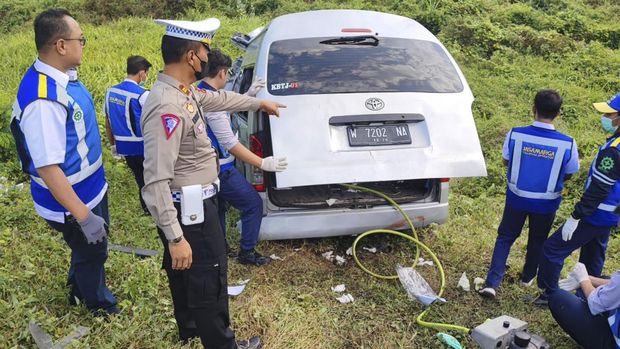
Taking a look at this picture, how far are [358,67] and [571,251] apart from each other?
2.10 metres

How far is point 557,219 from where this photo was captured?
17.5 feet

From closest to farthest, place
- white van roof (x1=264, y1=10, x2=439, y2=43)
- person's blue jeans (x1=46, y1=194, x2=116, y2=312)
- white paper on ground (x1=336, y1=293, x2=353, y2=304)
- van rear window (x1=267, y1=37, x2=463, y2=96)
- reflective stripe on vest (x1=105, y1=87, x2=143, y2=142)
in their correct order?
person's blue jeans (x1=46, y1=194, x2=116, y2=312)
white paper on ground (x1=336, y1=293, x2=353, y2=304)
van rear window (x1=267, y1=37, x2=463, y2=96)
reflective stripe on vest (x1=105, y1=87, x2=143, y2=142)
white van roof (x1=264, y1=10, x2=439, y2=43)

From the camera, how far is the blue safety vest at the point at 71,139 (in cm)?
264

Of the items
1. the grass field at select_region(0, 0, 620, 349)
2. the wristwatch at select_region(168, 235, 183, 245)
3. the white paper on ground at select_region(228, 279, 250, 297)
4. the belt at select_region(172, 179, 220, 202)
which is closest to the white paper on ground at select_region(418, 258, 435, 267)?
the grass field at select_region(0, 0, 620, 349)

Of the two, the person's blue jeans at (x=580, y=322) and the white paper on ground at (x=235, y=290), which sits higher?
the person's blue jeans at (x=580, y=322)

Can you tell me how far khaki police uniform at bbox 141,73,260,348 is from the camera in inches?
92.5

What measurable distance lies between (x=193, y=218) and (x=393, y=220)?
1.95 meters

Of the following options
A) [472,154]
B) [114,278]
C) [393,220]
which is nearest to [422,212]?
[393,220]

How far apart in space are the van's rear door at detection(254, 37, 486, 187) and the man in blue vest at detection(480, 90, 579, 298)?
0.89 feet

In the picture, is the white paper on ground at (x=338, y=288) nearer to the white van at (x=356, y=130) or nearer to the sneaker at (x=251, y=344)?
the white van at (x=356, y=130)

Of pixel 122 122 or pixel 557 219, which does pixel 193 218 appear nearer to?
pixel 122 122

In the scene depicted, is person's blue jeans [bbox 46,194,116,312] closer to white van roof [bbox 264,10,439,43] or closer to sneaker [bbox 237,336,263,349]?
sneaker [bbox 237,336,263,349]

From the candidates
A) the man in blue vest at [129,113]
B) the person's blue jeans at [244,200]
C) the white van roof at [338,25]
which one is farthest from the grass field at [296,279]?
the white van roof at [338,25]

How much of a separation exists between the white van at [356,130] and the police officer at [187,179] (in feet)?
3.14
